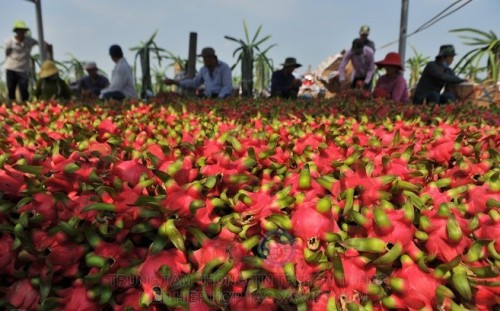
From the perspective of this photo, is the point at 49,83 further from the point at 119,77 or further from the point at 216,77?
the point at 216,77

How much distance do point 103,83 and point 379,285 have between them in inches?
444

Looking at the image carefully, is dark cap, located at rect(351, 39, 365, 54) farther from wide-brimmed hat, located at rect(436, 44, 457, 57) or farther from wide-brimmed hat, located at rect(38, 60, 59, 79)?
wide-brimmed hat, located at rect(38, 60, 59, 79)

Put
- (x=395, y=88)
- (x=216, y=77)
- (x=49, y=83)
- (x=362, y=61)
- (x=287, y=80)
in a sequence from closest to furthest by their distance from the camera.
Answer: (x=49, y=83), (x=395, y=88), (x=216, y=77), (x=362, y=61), (x=287, y=80)

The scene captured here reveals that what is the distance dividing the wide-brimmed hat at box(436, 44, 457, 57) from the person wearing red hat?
158 cm

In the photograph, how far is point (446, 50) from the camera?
28.4 feet

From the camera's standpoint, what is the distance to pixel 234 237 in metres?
A: 1.17

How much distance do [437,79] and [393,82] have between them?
3.71 feet

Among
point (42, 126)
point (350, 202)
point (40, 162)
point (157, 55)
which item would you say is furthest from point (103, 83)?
point (350, 202)

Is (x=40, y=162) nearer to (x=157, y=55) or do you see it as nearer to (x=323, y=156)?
(x=323, y=156)

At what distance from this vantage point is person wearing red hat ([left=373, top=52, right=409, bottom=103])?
7516 millimetres

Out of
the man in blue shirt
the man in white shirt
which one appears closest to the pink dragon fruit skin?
the man in white shirt

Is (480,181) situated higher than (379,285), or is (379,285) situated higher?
(480,181)

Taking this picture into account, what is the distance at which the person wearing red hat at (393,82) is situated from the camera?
296 inches

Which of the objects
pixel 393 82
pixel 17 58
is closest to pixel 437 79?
pixel 393 82
